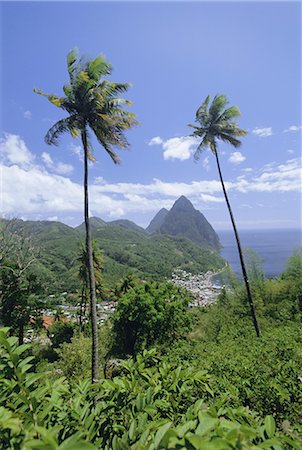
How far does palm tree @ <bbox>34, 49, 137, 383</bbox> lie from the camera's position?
28.2ft

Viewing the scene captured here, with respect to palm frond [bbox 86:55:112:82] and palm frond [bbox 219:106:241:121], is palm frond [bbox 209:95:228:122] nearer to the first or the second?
palm frond [bbox 219:106:241:121]

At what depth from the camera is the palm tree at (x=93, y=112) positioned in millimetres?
8602

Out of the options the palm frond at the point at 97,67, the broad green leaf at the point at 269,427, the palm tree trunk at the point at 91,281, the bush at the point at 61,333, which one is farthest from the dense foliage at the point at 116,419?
the bush at the point at 61,333

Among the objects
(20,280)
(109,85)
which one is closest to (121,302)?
(20,280)

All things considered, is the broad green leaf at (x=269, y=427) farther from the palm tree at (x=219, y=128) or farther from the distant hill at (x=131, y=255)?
the distant hill at (x=131, y=255)

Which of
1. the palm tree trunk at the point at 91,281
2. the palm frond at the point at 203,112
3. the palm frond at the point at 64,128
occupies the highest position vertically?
the palm frond at the point at 203,112

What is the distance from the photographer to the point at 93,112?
28.9 feet

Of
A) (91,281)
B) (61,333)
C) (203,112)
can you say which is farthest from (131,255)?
(91,281)

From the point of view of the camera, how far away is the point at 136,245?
483ft

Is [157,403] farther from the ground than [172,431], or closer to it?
closer to it

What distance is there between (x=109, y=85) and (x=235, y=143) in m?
6.59

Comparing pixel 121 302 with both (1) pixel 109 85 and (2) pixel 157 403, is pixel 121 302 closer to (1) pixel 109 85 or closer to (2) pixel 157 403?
(1) pixel 109 85

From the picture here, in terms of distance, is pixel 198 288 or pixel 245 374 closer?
pixel 245 374

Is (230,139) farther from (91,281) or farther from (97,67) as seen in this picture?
(91,281)
